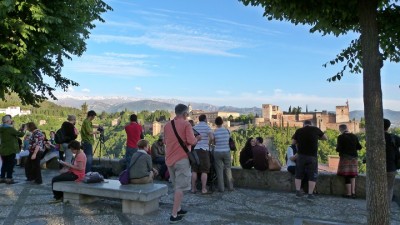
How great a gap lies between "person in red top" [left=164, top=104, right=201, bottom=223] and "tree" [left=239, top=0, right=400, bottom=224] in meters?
2.16

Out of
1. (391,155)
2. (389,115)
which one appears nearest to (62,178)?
(391,155)

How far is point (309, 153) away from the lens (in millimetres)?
7801

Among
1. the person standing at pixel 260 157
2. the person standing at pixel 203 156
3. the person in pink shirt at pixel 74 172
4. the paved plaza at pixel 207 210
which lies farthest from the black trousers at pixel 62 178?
the person standing at pixel 260 157

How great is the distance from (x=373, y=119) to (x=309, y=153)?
3.96m

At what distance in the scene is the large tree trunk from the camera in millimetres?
3938

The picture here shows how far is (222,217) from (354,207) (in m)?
2.86

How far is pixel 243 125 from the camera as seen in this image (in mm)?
136625

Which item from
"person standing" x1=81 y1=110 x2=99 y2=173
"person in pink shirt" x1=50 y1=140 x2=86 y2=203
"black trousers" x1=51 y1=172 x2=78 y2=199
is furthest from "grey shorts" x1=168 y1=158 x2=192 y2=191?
"person standing" x1=81 y1=110 x2=99 y2=173

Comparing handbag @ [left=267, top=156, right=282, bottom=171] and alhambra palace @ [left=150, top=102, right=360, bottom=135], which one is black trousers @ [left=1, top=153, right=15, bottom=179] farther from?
alhambra palace @ [left=150, top=102, right=360, bottom=135]

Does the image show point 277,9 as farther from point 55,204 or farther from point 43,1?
point 43,1

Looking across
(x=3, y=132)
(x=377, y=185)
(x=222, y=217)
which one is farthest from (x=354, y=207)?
Result: (x=3, y=132)

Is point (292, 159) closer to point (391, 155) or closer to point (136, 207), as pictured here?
point (391, 155)

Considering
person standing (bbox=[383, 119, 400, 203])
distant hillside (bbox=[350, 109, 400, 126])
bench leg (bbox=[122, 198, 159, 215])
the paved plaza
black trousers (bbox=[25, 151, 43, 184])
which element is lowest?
the paved plaza

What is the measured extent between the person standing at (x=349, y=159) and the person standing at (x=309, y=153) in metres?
0.54
